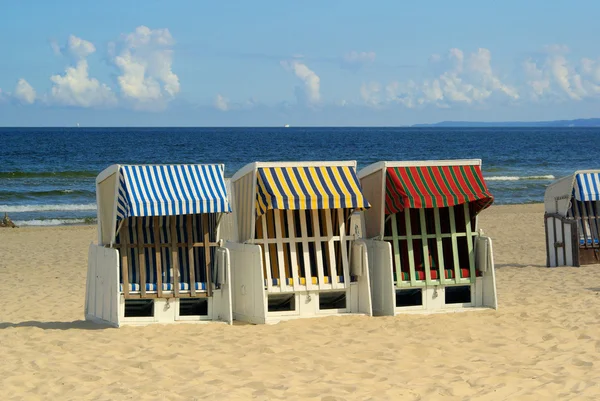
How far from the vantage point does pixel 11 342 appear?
801cm

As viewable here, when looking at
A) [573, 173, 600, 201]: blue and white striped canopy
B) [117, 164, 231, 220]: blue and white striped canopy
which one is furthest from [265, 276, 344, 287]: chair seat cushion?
[573, 173, 600, 201]: blue and white striped canopy

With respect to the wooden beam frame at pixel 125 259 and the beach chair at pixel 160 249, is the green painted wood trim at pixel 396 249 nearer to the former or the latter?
the beach chair at pixel 160 249

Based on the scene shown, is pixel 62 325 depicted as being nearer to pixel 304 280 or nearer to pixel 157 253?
pixel 157 253

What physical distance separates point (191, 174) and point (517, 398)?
164 inches

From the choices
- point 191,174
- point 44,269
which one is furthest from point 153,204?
point 44,269

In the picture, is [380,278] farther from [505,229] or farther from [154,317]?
[505,229]

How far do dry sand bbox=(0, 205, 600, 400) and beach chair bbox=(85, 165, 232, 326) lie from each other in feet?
0.97

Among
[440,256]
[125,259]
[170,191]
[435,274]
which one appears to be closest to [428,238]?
[440,256]

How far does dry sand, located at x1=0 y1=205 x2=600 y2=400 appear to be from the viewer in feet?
20.9

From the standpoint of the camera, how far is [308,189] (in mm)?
8719

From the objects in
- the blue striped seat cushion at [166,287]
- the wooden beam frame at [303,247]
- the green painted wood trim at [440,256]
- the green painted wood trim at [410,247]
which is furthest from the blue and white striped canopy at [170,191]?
the green painted wood trim at [440,256]

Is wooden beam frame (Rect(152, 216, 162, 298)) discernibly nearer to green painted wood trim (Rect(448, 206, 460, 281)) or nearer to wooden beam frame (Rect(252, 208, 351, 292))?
wooden beam frame (Rect(252, 208, 351, 292))

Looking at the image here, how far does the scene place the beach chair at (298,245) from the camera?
8688mm

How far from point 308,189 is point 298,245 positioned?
2.21 feet
